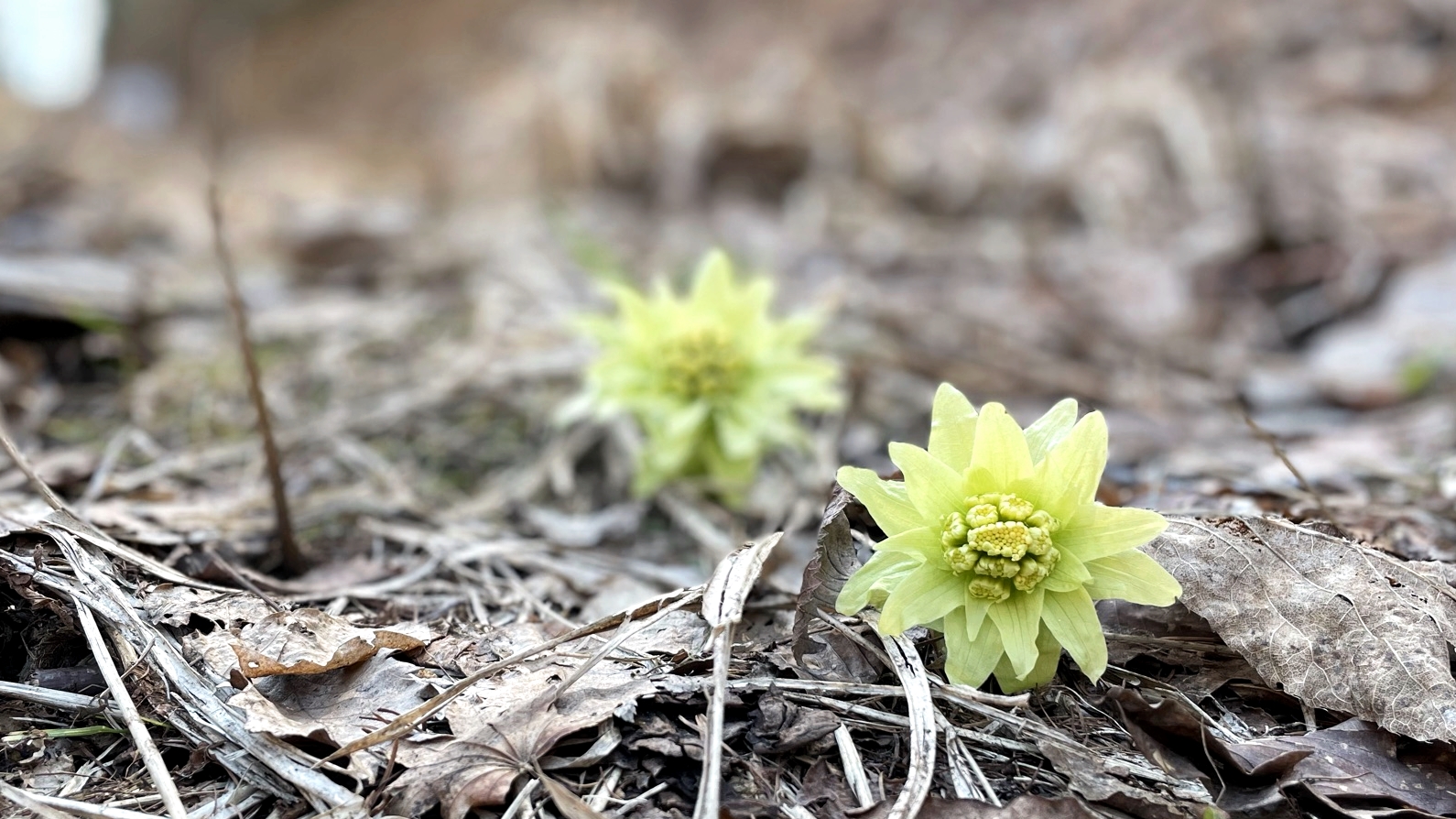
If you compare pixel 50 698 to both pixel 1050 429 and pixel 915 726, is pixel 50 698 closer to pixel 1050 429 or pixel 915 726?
pixel 915 726

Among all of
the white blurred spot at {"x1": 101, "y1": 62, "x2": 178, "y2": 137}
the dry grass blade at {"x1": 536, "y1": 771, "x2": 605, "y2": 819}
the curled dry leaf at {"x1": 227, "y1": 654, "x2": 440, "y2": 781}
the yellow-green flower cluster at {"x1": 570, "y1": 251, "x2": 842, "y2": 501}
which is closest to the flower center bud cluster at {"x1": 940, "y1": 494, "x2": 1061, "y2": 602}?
the dry grass blade at {"x1": 536, "y1": 771, "x2": 605, "y2": 819}

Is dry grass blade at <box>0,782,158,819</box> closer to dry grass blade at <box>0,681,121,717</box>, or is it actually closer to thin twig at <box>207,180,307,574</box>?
dry grass blade at <box>0,681,121,717</box>

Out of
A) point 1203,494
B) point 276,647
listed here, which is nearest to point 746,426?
point 1203,494

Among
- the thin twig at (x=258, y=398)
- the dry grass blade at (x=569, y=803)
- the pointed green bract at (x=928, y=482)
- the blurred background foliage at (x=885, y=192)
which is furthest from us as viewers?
the blurred background foliage at (x=885, y=192)

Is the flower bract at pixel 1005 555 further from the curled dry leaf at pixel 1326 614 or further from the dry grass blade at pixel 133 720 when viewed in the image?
the dry grass blade at pixel 133 720

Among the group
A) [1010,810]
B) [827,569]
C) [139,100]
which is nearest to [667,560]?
[827,569]

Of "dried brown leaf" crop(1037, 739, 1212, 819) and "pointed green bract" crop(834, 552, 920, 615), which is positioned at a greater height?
"pointed green bract" crop(834, 552, 920, 615)

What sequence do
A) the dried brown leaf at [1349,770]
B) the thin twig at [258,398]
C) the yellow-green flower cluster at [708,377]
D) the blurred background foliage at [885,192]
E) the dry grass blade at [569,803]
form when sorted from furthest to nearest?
the blurred background foliage at [885,192], the yellow-green flower cluster at [708,377], the thin twig at [258,398], the dried brown leaf at [1349,770], the dry grass blade at [569,803]

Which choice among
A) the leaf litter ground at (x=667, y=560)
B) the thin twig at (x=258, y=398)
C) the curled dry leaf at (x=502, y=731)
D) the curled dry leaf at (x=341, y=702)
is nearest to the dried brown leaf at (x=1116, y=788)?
the leaf litter ground at (x=667, y=560)
